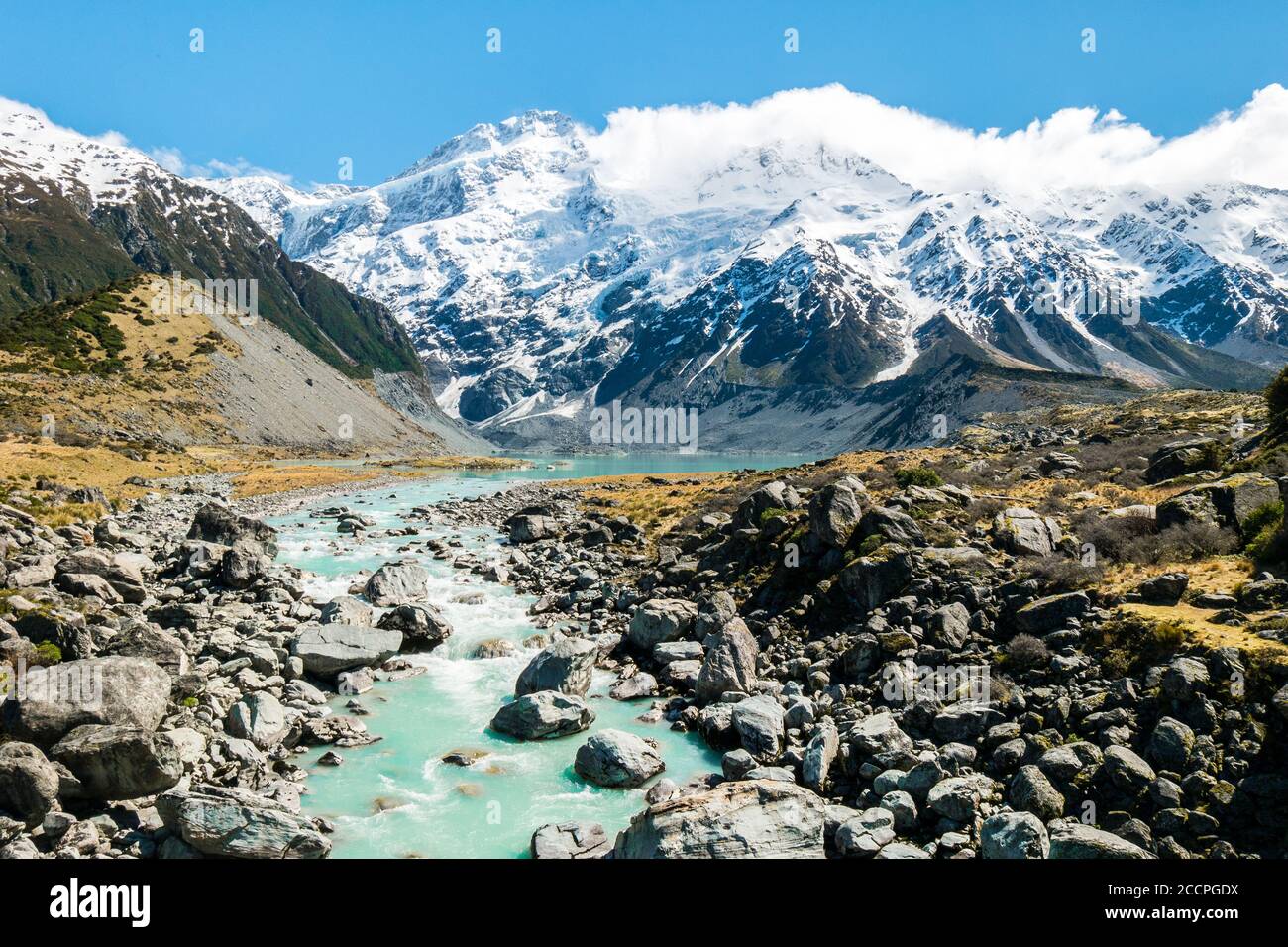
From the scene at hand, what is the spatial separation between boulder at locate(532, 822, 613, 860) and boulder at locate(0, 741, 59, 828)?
9232 mm

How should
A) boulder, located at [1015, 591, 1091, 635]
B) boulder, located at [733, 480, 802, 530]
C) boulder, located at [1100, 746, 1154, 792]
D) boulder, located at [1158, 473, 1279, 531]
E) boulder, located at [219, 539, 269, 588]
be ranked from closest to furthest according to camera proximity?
boulder, located at [1100, 746, 1154, 792]
boulder, located at [1015, 591, 1091, 635]
boulder, located at [1158, 473, 1279, 531]
boulder, located at [219, 539, 269, 588]
boulder, located at [733, 480, 802, 530]

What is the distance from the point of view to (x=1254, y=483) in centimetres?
2312

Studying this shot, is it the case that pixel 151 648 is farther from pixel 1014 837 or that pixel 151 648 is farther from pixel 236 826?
pixel 1014 837

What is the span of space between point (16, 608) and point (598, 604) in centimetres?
1982

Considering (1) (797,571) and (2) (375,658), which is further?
(1) (797,571)

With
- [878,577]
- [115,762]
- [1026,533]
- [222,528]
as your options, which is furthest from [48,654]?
[1026,533]

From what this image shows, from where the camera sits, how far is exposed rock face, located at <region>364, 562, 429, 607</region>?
31406 mm

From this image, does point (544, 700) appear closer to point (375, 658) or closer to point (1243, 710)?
point (375, 658)

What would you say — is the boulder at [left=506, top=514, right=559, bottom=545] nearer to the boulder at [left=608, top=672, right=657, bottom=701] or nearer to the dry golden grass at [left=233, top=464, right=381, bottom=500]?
the boulder at [left=608, top=672, right=657, bottom=701]

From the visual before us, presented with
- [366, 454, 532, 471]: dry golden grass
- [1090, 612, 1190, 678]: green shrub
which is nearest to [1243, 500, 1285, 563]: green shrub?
[1090, 612, 1190, 678]: green shrub

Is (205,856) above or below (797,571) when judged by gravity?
below

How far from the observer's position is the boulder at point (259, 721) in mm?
17328
